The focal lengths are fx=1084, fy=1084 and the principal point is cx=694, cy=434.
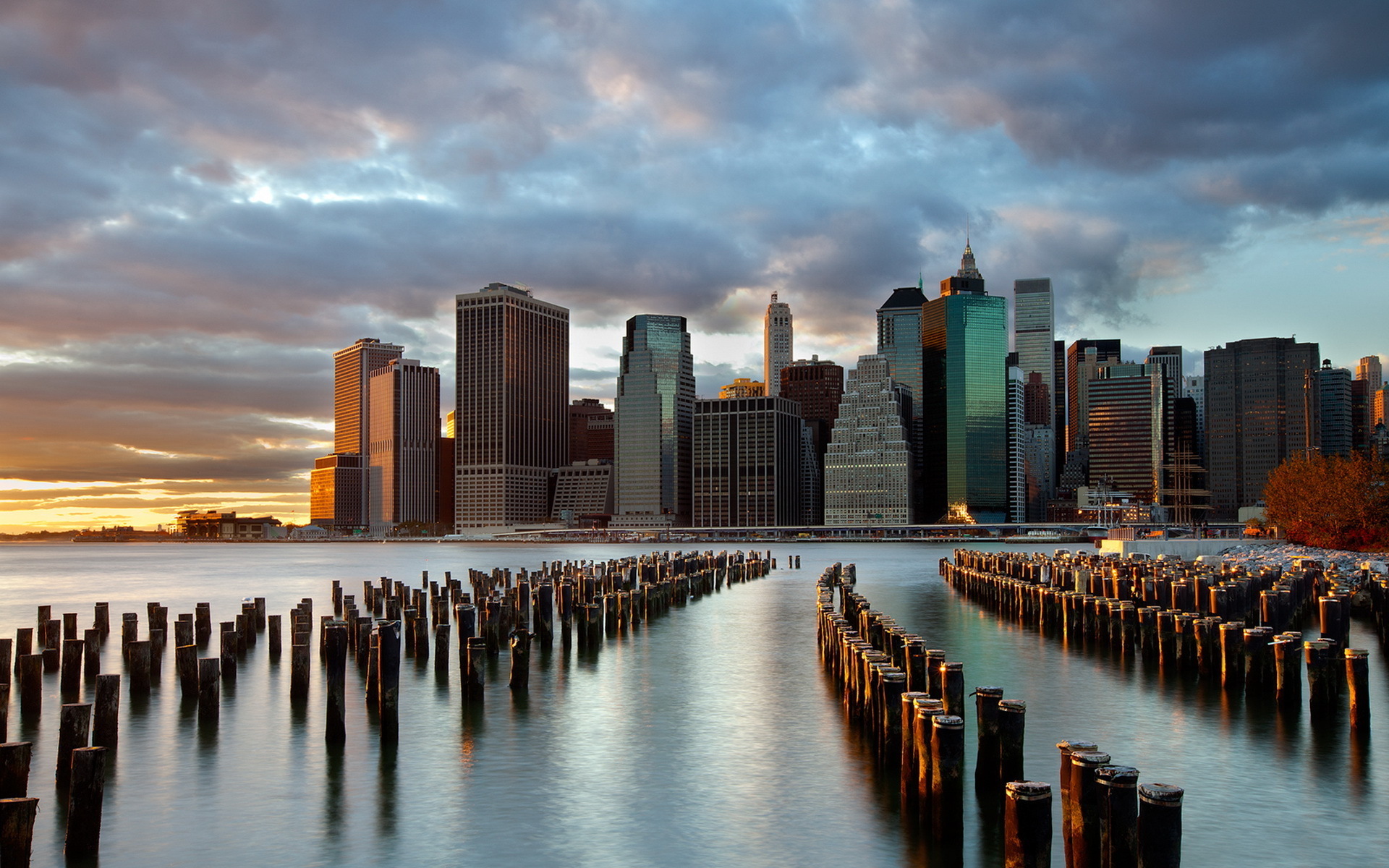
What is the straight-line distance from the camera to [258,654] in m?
37.2

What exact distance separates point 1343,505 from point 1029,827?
73835 mm

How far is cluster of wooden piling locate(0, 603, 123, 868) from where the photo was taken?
13.5m

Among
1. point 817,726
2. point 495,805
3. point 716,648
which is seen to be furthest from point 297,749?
point 716,648

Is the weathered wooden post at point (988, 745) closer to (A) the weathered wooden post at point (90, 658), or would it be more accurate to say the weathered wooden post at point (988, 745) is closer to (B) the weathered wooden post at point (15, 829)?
(B) the weathered wooden post at point (15, 829)

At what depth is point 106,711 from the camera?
20703 mm

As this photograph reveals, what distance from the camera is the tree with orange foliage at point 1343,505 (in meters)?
72.7

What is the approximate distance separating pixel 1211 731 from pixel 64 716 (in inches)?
869

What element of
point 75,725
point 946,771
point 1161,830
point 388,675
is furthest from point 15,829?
point 1161,830

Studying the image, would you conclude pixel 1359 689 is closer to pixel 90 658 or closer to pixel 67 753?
pixel 67 753

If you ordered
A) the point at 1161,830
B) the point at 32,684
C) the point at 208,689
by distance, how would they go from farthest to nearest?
1. the point at 32,684
2. the point at 208,689
3. the point at 1161,830

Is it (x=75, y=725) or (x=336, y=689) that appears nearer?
(x=75, y=725)

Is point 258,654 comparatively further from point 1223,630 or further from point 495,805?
point 1223,630

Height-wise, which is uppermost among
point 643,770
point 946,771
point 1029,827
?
point 1029,827

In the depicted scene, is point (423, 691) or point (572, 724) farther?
point (423, 691)
